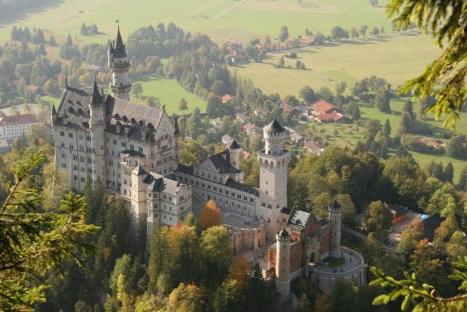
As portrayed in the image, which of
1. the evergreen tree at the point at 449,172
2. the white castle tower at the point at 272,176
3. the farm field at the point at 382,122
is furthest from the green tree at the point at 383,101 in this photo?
the white castle tower at the point at 272,176

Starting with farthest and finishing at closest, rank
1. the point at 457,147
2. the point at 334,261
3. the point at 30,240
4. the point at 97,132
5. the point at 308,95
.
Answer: the point at 308,95 → the point at 457,147 → the point at 97,132 → the point at 334,261 → the point at 30,240

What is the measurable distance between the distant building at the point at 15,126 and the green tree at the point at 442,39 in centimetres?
14189

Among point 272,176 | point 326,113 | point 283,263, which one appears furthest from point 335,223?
point 326,113

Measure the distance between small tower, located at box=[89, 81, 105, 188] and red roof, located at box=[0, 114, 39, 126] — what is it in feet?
240

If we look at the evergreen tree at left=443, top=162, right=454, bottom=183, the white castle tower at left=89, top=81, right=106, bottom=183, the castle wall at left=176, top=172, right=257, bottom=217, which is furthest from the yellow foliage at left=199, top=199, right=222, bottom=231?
the evergreen tree at left=443, top=162, right=454, bottom=183

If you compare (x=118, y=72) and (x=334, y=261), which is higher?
(x=118, y=72)

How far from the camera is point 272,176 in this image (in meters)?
74.9

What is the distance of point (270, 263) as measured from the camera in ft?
239

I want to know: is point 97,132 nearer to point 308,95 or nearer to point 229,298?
point 229,298

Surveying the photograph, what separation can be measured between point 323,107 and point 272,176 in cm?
8984

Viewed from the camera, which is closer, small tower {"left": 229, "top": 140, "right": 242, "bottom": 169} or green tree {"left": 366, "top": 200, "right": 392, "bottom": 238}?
small tower {"left": 229, "top": 140, "right": 242, "bottom": 169}

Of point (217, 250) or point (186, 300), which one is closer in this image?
point (186, 300)

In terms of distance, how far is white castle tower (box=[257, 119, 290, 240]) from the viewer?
73688 mm

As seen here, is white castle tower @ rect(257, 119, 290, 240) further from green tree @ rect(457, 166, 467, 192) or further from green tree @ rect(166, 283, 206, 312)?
green tree @ rect(457, 166, 467, 192)
